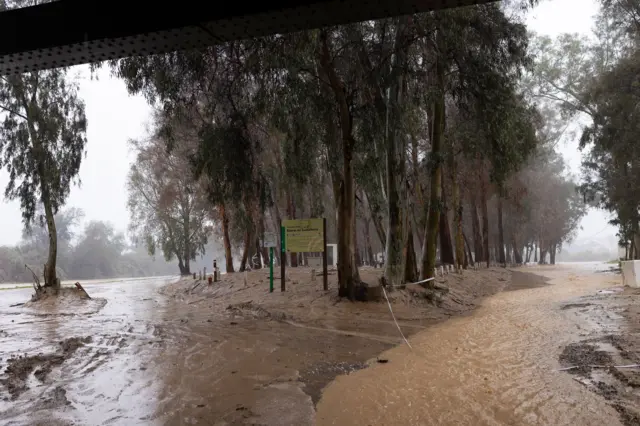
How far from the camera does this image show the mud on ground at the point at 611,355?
495 cm

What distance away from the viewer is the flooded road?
15.2 feet

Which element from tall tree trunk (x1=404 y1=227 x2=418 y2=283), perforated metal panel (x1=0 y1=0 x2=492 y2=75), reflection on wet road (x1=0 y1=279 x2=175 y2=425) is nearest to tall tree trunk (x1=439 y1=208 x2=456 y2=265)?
tall tree trunk (x1=404 y1=227 x2=418 y2=283)

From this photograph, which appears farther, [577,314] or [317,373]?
[577,314]

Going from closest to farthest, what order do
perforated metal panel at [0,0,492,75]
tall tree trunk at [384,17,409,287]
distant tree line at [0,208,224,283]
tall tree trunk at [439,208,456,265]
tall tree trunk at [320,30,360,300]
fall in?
perforated metal panel at [0,0,492,75] < tall tree trunk at [320,30,360,300] < tall tree trunk at [384,17,409,287] < tall tree trunk at [439,208,456,265] < distant tree line at [0,208,224,283]

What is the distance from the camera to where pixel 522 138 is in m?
15.2

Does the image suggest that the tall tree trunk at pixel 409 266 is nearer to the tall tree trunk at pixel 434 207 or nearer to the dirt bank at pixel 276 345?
the tall tree trunk at pixel 434 207

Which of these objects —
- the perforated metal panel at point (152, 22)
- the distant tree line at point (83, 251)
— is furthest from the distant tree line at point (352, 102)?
the distant tree line at point (83, 251)

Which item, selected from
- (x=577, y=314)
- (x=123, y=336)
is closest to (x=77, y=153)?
(x=123, y=336)

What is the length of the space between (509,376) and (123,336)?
7000 millimetres

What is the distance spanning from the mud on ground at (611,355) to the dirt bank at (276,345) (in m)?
2.76

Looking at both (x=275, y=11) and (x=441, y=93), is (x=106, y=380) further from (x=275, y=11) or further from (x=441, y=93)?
(x=441, y=93)

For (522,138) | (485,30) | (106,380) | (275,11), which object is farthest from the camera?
(522,138)

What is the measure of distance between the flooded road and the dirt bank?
417mm

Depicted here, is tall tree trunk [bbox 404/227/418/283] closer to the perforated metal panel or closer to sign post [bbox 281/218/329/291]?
sign post [bbox 281/218/329/291]
